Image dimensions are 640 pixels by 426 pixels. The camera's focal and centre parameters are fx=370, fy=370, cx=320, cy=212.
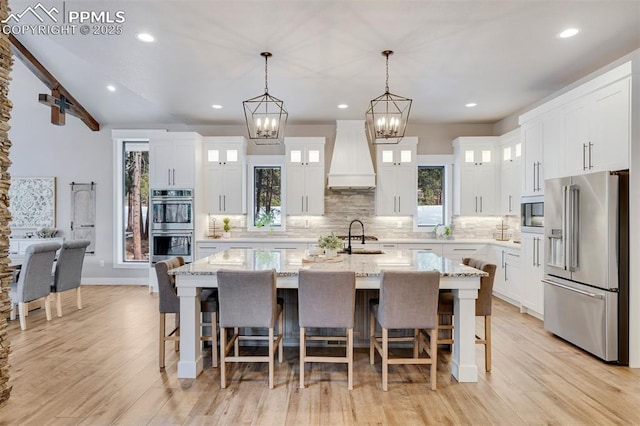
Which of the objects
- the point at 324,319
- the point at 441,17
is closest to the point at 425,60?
the point at 441,17

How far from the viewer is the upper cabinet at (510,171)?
18.8 ft

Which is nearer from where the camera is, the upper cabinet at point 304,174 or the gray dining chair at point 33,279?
the gray dining chair at point 33,279

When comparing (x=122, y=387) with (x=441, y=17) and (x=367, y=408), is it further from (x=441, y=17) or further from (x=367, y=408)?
(x=441, y=17)

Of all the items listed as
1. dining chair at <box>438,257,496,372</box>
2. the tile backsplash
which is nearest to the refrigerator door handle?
dining chair at <box>438,257,496,372</box>

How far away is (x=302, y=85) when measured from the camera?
187 inches

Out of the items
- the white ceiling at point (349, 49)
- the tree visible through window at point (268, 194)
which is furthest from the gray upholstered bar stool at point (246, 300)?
the tree visible through window at point (268, 194)

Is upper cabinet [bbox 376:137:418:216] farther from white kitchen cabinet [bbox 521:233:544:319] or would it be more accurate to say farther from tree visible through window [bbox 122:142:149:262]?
tree visible through window [bbox 122:142:149:262]

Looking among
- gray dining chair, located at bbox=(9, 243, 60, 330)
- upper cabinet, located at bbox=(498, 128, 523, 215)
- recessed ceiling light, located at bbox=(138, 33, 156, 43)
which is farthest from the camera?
upper cabinet, located at bbox=(498, 128, 523, 215)

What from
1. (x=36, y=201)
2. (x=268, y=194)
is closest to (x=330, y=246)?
(x=268, y=194)

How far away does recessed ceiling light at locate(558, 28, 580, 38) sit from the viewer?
3287 mm

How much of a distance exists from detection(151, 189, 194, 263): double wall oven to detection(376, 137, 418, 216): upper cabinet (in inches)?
128

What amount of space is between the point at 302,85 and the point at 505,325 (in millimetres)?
3894

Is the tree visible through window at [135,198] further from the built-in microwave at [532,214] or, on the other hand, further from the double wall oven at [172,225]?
the built-in microwave at [532,214]

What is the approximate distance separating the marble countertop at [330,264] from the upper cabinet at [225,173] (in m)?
2.62
